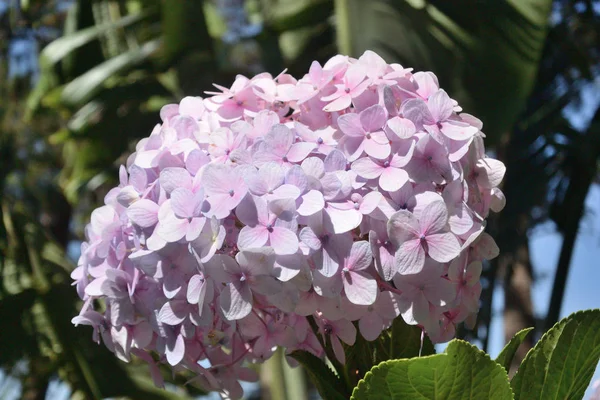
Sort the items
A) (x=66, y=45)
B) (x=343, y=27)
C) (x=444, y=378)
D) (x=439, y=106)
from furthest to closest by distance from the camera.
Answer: (x=66, y=45) < (x=343, y=27) < (x=439, y=106) < (x=444, y=378)

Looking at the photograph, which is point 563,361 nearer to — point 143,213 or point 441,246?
point 441,246

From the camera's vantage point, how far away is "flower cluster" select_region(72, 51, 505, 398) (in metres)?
0.54

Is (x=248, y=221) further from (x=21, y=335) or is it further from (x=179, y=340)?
(x=21, y=335)

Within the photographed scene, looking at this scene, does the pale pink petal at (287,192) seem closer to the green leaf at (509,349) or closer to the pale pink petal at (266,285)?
the pale pink petal at (266,285)

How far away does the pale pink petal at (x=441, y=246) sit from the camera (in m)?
0.55

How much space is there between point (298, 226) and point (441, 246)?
0.11 m

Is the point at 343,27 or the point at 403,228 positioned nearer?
the point at 403,228

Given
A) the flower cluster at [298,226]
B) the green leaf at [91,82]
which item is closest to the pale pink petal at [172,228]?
the flower cluster at [298,226]

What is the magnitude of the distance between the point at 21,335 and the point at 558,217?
1348 millimetres

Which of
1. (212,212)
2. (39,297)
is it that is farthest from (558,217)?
(212,212)

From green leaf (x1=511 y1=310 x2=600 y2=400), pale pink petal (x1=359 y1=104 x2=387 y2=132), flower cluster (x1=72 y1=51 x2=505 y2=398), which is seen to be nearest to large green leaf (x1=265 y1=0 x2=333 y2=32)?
flower cluster (x1=72 y1=51 x2=505 y2=398)

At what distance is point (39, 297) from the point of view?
1.31 metres

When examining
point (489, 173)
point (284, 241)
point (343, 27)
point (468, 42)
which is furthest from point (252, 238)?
point (468, 42)

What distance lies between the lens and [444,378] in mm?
495
